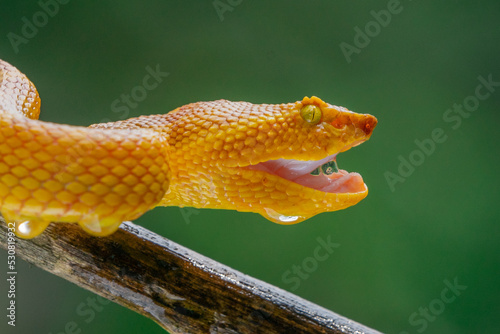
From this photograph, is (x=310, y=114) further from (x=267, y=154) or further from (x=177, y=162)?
(x=177, y=162)

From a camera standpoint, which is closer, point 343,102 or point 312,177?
point 312,177

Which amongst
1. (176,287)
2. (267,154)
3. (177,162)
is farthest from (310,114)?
(176,287)

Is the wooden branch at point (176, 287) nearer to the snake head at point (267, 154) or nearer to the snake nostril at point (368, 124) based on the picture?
the snake head at point (267, 154)

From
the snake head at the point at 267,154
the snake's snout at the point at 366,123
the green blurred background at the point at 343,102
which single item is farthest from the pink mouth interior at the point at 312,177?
the green blurred background at the point at 343,102

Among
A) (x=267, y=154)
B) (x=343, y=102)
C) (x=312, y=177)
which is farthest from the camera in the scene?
(x=343, y=102)

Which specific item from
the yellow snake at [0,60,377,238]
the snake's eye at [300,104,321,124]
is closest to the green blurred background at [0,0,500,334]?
the yellow snake at [0,60,377,238]

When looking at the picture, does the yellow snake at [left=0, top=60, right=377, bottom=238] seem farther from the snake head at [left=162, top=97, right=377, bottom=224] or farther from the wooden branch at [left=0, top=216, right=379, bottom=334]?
the wooden branch at [left=0, top=216, right=379, bottom=334]

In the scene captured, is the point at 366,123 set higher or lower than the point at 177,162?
higher
